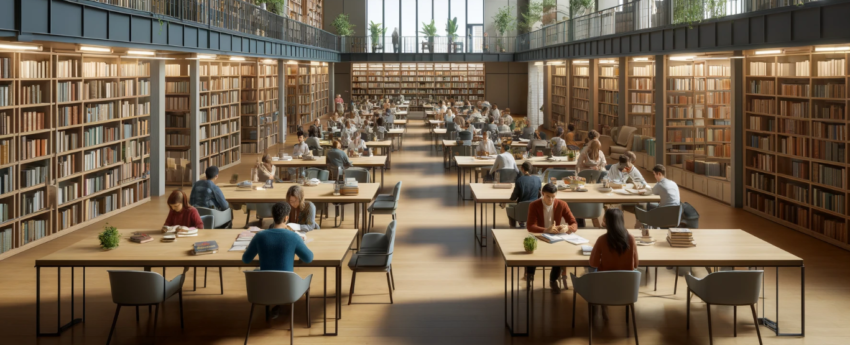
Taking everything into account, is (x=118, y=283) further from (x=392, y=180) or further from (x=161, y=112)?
(x=392, y=180)

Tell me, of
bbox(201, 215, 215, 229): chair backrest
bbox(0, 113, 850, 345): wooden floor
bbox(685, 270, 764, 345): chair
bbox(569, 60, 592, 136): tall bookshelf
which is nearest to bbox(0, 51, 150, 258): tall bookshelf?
bbox(0, 113, 850, 345): wooden floor

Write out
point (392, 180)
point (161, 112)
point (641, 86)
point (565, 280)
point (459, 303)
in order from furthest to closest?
point (641, 86) < point (392, 180) < point (161, 112) < point (565, 280) < point (459, 303)

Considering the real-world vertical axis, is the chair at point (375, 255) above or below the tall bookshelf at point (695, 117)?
below

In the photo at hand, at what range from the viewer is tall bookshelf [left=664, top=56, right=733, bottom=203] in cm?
1405

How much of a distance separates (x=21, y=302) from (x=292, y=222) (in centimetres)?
251

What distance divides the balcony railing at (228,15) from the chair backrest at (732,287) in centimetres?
678

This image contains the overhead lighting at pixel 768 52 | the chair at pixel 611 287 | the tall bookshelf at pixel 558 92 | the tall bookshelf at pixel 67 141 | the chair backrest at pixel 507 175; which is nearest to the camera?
the chair at pixel 611 287

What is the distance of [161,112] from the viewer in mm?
12781

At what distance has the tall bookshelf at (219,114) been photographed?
1555cm

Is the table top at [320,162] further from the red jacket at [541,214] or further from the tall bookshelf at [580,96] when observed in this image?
the tall bookshelf at [580,96]

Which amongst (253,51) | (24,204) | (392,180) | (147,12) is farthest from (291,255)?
(253,51)

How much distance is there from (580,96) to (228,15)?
12.6m

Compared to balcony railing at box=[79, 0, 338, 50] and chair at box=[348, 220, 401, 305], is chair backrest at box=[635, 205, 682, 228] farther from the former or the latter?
balcony railing at box=[79, 0, 338, 50]

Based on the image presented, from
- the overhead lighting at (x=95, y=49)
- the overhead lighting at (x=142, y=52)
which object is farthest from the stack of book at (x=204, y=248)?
the overhead lighting at (x=142, y=52)
